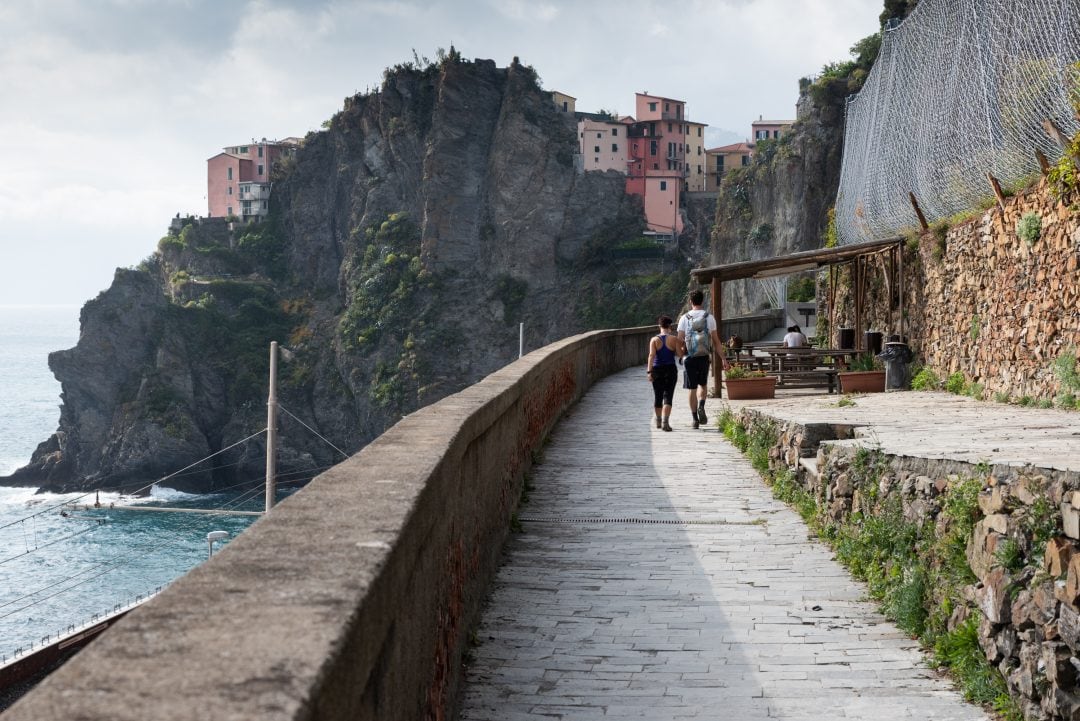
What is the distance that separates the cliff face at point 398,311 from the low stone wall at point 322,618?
95606 mm

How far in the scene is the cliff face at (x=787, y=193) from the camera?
2680 inches

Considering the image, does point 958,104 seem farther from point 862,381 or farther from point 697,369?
point 697,369

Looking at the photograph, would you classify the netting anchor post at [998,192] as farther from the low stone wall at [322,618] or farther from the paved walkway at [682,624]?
the low stone wall at [322,618]

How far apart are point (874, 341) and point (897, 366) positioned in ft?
6.55

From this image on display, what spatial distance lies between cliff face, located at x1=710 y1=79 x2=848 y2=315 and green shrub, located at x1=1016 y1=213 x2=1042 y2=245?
48.3 metres

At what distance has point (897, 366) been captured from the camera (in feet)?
56.6

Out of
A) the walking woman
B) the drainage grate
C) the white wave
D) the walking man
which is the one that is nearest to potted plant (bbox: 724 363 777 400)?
the walking man

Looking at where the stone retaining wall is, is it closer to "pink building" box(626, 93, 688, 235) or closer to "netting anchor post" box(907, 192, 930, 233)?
"netting anchor post" box(907, 192, 930, 233)

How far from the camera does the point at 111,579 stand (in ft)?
230

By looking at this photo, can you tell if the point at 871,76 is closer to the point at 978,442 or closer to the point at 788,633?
the point at 978,442

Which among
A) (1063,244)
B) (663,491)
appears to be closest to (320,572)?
(663,491)

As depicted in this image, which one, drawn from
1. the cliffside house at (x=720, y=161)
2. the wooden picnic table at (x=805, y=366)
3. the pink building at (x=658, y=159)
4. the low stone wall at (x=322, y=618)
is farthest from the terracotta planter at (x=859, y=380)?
the cliffside house at (x=720, y=161)

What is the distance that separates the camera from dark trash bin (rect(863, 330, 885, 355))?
1914 centimetres

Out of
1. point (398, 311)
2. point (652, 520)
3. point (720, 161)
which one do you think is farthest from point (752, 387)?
point (720, 161)
